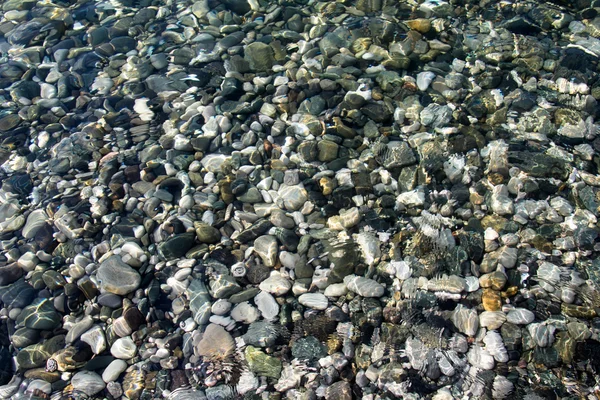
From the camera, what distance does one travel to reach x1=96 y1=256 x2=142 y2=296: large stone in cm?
345

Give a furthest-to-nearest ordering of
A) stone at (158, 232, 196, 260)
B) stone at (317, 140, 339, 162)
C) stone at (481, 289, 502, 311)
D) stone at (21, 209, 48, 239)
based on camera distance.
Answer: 1. stone at (317, 140, 339, 162)
2. stone at (21, 209, 48, 239)
3. stone at (158, 232, 196, 260)
4. stone at (481, 289, 502, 311)

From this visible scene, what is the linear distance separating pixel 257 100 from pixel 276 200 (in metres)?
1.16

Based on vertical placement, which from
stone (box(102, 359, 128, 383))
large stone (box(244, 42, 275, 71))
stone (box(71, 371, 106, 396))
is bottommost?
stone (box(71, 371, 106, 396))

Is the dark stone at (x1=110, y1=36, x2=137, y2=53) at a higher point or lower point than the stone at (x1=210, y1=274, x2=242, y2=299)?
higher

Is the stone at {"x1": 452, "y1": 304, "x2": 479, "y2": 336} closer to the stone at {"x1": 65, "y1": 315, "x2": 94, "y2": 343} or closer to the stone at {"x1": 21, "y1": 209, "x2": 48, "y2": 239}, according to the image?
the stone at {"x1": 65, "y1": 315, "x2": 94, "y2": 343}

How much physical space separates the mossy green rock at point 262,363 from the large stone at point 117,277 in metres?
0.99

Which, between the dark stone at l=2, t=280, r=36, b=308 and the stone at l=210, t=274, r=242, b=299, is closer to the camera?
the stone at l=210, t=274, r=242, b=299

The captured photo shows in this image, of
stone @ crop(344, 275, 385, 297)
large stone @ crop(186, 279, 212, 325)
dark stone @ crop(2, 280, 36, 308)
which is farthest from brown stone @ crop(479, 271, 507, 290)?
dark stone @ crop(2, 280, 36, 308)

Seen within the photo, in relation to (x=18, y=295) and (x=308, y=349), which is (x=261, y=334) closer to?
(x=308, y=349)

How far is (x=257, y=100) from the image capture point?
452 centimetres

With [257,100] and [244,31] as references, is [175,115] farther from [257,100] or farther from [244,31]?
[244,31]

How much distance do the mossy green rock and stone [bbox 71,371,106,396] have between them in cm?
93

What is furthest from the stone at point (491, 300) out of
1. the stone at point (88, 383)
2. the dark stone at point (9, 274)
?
the dark stone at point (9, 274)

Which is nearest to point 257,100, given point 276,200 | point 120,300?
point 276,200
